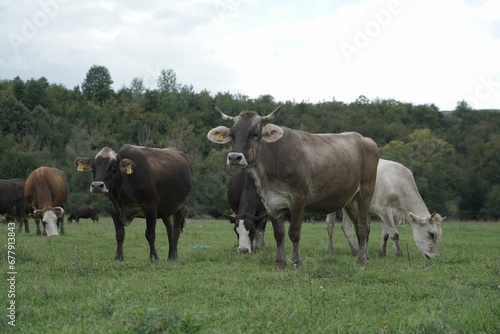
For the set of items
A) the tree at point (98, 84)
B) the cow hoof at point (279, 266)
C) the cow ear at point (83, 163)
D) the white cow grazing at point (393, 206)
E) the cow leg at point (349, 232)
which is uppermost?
the tree at point (98, 84)

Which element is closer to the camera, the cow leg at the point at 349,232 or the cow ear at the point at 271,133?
the cow ear at the point at 271,133

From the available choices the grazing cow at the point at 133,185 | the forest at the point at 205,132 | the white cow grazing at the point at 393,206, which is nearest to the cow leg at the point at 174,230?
the grazing cow at the point at 133,185

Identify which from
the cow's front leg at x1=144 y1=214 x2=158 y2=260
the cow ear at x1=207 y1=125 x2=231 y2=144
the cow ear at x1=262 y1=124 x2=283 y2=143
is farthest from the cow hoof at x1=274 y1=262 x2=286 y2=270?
the cow's front leg at x1=144 y1=214 x2=158 y2=260

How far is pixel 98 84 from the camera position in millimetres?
108688

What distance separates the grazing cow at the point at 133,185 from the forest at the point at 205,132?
1654 inches

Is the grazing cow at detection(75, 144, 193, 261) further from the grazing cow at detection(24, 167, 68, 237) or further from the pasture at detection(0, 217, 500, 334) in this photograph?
the grazing cow at detection(24, 167, 68, 237)

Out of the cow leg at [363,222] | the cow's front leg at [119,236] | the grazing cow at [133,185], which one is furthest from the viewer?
the cow leg at [363,222]

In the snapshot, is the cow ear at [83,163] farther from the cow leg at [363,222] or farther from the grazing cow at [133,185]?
the cow leg at [363,222]

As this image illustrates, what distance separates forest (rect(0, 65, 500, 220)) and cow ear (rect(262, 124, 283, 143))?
147ft

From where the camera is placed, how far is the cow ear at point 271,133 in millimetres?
10352

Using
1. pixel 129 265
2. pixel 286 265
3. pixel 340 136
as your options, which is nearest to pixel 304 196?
pixel 286 265

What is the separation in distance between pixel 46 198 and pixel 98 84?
9186cm

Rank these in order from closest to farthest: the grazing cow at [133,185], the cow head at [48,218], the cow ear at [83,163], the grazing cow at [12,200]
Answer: the grazing cow at [133,185] → the cow ear at [83,163] → the cow head at [48,218] → the grazing cow at [12,200]

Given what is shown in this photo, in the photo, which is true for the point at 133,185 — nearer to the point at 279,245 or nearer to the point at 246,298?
the point at 279,245
